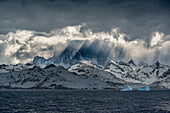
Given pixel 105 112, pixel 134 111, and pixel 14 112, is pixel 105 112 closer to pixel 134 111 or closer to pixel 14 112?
pixel 134 111

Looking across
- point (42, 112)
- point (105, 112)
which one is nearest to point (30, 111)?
point (42, 112)

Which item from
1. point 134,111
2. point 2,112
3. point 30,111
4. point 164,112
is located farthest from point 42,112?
point 164,112

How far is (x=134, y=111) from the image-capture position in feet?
418

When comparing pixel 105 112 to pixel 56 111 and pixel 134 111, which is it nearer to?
pixel 134 111

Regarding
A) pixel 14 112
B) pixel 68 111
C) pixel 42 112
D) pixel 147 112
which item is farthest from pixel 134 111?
pixel 14 112

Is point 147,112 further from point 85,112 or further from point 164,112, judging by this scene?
point 85,112

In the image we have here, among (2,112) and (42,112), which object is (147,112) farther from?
(2,112)

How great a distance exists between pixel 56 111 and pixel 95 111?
18.7 metres

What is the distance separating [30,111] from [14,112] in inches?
290

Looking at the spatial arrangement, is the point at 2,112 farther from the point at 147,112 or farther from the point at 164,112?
the point at 164,112

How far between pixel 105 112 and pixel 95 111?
5.43m

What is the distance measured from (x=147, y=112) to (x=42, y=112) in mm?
49489

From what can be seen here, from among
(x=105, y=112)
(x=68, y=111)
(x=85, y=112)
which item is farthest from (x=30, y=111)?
(x=105, y=112)

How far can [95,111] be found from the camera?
126m
